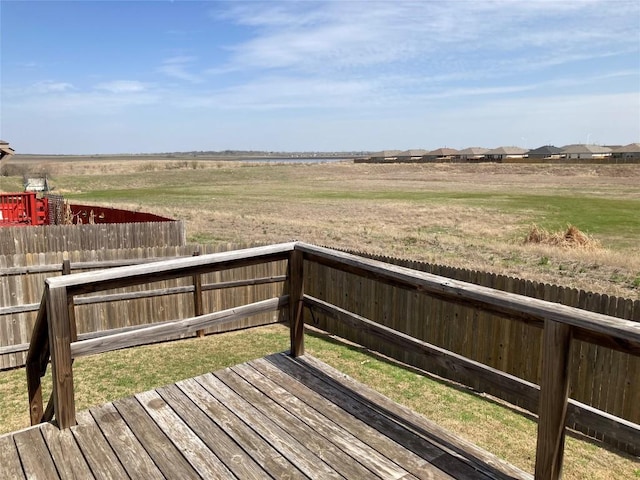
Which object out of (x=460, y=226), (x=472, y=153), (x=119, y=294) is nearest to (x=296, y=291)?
(x=119, y=294)

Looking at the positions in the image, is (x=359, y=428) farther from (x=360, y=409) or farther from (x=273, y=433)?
(x=273, y=433)

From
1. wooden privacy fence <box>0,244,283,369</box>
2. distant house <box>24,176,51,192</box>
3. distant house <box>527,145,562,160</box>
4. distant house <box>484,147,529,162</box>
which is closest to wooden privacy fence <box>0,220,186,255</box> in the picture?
wooden privacy fence <box>0,244,283,369</box>

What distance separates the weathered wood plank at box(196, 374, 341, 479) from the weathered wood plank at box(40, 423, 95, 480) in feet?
3.54

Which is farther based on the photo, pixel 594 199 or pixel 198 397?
pixel 594 199

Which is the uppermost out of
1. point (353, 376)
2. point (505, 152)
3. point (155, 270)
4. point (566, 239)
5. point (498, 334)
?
point (505, 152)

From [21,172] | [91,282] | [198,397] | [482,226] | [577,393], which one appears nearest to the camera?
[91,282]

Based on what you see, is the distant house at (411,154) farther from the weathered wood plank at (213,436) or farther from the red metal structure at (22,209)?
the weathered wood plank at (213,436)

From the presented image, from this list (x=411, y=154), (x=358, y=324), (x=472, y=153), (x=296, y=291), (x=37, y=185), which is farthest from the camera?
(x=411, y=154)

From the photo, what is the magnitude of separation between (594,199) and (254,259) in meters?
36.4

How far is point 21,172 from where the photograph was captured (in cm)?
6088

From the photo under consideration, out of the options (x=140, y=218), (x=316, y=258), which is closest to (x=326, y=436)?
(x=316, y=258)

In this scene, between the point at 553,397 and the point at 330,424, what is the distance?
159 centimetres

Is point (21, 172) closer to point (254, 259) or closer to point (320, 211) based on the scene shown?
point (320, 211)

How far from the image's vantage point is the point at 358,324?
13.4 feet
